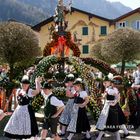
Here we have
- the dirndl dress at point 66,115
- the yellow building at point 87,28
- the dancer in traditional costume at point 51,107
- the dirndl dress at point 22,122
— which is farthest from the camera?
the yellow building at point 87,28

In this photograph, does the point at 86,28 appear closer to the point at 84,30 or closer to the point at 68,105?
the point at 84,30

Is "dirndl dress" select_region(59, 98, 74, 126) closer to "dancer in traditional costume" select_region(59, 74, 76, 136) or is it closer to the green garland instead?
"dancer in traditional costume" select_region(59, 74, 76, 136)

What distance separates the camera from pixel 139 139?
446 inches

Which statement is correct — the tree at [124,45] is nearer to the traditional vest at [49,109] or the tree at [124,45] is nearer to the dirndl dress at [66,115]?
the dirndl dress at [66,115]

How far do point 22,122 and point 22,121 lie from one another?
0.07ft

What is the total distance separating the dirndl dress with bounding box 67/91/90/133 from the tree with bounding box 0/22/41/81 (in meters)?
6.94

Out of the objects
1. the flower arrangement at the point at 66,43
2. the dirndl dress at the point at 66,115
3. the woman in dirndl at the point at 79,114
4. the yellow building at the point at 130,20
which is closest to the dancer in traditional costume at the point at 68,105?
the dirndl dress at the point at 66,115

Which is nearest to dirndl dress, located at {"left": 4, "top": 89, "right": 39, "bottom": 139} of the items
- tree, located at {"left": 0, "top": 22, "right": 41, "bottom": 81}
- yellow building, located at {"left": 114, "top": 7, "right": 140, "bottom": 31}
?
tree, located at {"left": 0, "top": 22, "right": 41, "bottom": 81}

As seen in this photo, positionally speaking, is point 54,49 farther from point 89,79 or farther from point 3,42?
point 89,79

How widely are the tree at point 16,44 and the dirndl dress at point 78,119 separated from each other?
22.8ft

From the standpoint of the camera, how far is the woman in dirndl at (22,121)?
368 inches

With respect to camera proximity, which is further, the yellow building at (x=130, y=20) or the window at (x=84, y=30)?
the window at (x=84, y=30)

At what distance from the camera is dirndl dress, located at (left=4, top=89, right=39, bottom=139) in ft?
30.7

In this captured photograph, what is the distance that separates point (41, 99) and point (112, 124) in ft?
8.73
